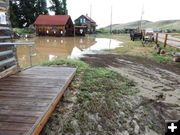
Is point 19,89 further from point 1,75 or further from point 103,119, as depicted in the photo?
point 103,119

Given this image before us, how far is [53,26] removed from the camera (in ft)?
92.0

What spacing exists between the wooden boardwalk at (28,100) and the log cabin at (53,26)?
81.5 feet

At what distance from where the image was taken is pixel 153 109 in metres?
3.27

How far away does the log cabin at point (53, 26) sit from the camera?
27844 mm

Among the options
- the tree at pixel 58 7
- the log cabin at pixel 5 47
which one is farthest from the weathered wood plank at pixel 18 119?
the tree at pixel 58 7

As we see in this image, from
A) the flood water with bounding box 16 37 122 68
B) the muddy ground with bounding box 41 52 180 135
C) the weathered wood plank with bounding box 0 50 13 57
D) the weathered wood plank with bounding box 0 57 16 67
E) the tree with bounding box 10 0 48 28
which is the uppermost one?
the tree with bounding box 10 0 48 28

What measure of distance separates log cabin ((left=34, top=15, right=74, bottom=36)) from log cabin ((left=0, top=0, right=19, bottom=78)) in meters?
24.5

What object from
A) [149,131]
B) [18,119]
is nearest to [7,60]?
[18,119]

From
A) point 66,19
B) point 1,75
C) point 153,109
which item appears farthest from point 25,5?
point 153,109

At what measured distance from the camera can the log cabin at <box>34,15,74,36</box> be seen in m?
27.8

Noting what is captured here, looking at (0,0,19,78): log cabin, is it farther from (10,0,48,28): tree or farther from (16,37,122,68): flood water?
(10,0,48,28): tree

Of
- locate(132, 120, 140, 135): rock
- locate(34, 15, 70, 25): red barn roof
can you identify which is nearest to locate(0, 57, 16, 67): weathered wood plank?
locate(132, 120, 140, 135): rock

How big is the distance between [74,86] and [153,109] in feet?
6.75

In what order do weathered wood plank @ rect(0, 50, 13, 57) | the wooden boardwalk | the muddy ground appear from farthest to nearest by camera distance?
weathered wood plank @ rect(0, 50, 13, 57) < the muddy ground < the wooden boardwalk
